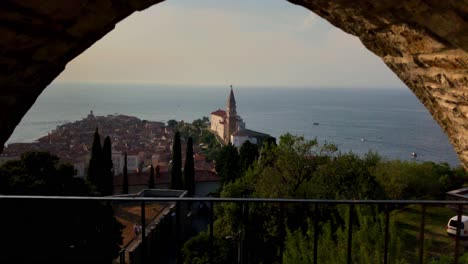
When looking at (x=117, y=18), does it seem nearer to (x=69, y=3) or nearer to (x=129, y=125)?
(x=69, y=3)

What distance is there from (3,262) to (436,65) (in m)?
4.28

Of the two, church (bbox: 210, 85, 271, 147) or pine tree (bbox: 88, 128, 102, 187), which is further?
church (bbox: 210, 85, 271, 147)

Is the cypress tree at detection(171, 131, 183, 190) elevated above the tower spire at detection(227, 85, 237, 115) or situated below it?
below

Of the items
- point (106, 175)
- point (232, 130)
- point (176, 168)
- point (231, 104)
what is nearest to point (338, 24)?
point (106, 175)

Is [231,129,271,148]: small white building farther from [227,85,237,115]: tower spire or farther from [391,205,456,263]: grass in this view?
[391,205,456,263]: grass

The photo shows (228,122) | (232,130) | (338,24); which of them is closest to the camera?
(338,24)

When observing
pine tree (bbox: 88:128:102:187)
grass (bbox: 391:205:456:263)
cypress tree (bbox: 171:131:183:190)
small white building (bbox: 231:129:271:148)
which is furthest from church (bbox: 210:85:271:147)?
grass (bbox: 391:205:456:263)

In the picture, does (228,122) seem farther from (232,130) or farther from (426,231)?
(426,231)

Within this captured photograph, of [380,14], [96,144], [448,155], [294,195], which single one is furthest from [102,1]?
[448,155]

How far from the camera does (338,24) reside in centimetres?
240

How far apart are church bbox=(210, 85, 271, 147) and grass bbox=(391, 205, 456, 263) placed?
30177 mm

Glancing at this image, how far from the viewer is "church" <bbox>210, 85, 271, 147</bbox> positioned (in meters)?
61.5

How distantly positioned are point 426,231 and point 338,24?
1447 centimetres

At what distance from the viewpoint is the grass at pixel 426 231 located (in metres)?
12.3
